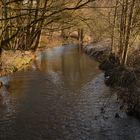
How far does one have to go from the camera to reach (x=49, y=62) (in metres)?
33.8

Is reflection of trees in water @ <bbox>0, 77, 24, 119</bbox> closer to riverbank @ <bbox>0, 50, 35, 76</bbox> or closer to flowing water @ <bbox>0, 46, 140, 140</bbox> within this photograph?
flowing water @ <bbox>0, 46, 140, 140</bbox>

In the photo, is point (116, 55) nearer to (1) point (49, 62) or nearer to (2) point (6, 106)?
(1) point (49, 62)

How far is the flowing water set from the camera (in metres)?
13.2

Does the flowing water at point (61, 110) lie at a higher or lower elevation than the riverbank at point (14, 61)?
lower

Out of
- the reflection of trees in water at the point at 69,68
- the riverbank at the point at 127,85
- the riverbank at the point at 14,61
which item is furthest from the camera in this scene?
the riverbank at the point at 14,61

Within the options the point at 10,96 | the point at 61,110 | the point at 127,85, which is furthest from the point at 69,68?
the point at 61,110

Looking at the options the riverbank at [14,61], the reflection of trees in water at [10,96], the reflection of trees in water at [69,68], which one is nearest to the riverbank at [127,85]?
the reflection of trees in water at [69,68]

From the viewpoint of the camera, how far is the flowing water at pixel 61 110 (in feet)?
43.5

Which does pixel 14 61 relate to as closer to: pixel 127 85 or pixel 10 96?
pixel 10 96

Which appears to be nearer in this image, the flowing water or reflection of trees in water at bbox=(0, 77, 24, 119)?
the flowing water

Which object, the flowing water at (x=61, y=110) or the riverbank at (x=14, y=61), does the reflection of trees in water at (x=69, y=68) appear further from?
the riverbank at (x=14, y=61)

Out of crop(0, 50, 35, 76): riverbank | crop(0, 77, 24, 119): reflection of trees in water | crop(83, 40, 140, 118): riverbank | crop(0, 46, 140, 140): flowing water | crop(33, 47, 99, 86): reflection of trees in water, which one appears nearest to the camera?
crop(0, 46, 140, 140): flowing water

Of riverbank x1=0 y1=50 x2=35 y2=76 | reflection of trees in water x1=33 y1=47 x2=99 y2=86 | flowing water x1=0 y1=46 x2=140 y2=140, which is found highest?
riverbank x1=0 y1=50 x2=35 y2=76

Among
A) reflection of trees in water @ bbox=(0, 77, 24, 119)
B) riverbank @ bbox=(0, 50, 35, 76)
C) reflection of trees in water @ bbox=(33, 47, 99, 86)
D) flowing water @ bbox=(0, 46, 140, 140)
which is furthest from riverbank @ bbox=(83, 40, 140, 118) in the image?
riverbank @ bbox=(0, 50, 35, 76)
